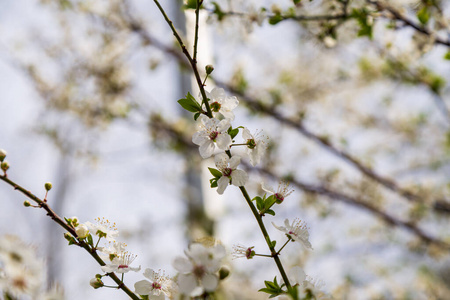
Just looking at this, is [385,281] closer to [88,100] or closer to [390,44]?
[390,44]

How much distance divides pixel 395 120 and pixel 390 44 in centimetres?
306

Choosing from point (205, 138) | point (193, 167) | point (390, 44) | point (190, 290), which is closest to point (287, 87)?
point (193, 167)

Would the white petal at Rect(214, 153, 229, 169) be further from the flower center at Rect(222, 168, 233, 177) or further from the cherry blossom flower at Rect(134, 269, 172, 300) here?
the cherry blossom flower at Rect(134, 269, 172, 300)

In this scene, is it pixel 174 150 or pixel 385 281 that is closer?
pixel 174 150

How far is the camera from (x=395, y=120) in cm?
446

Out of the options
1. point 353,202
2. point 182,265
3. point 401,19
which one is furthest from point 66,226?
point 353,202

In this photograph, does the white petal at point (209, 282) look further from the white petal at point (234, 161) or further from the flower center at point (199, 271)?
the white petal at point (234, 161)

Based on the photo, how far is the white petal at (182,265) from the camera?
595 mm

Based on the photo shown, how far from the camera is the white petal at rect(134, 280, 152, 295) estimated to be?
70cm

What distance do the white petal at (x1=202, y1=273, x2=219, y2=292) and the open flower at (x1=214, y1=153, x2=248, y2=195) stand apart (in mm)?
198

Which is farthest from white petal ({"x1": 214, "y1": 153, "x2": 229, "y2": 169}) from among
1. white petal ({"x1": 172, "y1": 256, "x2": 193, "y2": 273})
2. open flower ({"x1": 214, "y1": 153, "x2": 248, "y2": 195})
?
white petal ({"x1": 172, "y1": 256, "x2": 193, "y2": 273})

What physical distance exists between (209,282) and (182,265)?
Result: 0.05 meters

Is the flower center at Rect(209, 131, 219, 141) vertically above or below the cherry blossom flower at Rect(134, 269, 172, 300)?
above

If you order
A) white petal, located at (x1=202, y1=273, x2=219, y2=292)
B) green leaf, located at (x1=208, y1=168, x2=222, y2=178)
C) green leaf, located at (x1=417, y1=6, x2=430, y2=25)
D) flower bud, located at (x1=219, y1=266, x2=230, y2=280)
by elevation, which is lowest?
white petal, located at (x1=202, y1=273, x2=219, y2=292)
